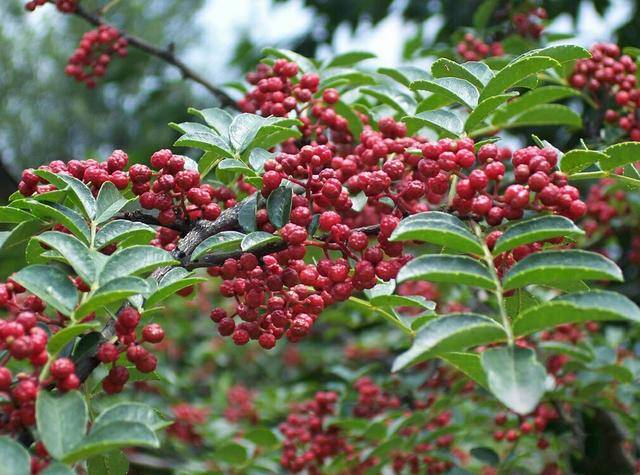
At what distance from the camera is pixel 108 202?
4.84ft

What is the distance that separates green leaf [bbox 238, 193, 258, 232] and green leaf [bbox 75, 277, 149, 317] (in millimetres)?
366

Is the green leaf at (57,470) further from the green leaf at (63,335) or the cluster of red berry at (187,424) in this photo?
the cluster of red berry at (187,424)

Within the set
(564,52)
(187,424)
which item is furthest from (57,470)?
(187,424)

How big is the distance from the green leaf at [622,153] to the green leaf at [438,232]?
1.28 ft

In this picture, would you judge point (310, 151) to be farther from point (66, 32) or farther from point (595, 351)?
point (66, 32)

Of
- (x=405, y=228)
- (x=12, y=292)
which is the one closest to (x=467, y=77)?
(x=405, y=228)

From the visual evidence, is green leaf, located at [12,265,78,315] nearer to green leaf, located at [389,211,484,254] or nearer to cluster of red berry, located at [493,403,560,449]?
green leaf, located at [389,211,484,254]

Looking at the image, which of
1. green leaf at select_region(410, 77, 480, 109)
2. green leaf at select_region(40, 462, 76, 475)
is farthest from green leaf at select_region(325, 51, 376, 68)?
green leaf at select_region(40, 462, 76, 475)

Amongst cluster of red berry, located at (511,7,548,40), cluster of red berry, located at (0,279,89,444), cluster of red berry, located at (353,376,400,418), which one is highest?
cluster of red berry, located at (511,7,548,40)

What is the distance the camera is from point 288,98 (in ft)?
6.85

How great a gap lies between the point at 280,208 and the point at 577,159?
582 mm

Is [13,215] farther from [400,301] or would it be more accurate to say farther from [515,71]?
[515,71]

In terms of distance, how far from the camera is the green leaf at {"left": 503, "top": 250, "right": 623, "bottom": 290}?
3.77ft

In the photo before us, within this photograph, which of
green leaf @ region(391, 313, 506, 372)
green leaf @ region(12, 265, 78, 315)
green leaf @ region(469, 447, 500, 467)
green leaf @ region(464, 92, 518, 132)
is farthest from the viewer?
green leaf @ region(469, 447, 500, 467)
